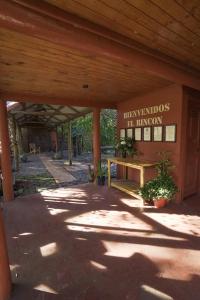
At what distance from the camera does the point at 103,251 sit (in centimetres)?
241

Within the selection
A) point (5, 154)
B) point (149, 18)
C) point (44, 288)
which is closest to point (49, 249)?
point (44, 288)

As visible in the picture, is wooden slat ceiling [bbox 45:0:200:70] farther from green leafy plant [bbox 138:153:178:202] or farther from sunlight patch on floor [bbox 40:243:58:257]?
sunlight patch on floor [bbox 40:243:58:257]

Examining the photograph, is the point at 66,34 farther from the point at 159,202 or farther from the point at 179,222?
the point at 159,202

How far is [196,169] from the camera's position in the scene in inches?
175

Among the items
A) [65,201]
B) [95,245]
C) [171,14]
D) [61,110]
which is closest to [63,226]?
[95,245]

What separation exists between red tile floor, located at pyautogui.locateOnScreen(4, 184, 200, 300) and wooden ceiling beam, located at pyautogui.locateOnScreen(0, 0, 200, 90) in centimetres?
238

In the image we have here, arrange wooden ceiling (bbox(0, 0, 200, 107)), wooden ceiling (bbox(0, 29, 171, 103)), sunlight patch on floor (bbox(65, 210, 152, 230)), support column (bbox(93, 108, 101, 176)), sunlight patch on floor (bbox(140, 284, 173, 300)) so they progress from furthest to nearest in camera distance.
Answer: support column (bbox(93, 108, 101, 176)), sunlight patch on floor (bbox(65, 210, 152, 230)), wooden ceiling (bbox(0, 29, 171, 103)), sunlight patch on floor (bbox(140, 284, 173, 300)), wooden ceiling (bbox(0, 0, 200, 107))

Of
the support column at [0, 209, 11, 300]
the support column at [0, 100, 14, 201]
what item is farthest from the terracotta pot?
the support column at [0, 100, 14, 201]

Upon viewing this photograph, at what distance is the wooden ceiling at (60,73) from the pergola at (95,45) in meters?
0.01

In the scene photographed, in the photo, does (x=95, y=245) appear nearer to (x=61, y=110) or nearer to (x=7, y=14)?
(x=7, y=14)

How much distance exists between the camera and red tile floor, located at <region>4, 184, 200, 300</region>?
1818mm

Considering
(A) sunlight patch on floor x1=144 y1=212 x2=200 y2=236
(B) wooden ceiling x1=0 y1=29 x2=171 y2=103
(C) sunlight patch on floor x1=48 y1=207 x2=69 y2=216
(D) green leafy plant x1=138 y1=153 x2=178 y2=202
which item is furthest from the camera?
(D) green leafy plant x1=138 y1=153 x2=178 y2=202

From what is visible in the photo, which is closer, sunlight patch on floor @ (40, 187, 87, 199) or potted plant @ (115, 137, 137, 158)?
sunlight patch on floor @ (40, 187, 87, 199)

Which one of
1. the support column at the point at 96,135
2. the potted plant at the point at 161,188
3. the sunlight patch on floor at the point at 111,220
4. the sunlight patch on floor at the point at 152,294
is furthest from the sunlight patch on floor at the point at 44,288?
the support column at the point at 96,135
